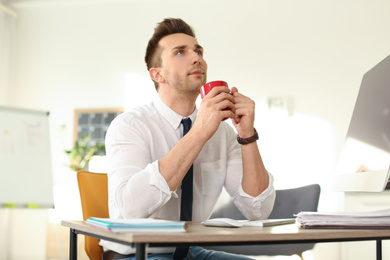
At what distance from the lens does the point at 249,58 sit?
5039mm

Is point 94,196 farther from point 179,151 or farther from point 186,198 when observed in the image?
point 179,151

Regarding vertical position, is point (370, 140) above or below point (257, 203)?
above

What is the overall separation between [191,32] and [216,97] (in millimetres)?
674

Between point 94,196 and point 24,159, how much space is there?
1.12 metres

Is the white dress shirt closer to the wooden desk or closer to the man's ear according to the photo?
the man's ear

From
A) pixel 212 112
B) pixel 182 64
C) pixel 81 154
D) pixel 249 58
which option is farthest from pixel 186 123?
pixel 81 154

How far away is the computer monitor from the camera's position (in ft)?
3.59

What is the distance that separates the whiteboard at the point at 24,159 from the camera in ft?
8.00

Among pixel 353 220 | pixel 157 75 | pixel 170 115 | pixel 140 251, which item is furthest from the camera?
pixel 157 75

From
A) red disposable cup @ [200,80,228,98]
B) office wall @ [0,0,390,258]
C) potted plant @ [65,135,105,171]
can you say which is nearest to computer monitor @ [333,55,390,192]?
red disposable cup @ [200,80,228,98]

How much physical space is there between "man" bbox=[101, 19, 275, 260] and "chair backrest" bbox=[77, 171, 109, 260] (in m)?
0.17

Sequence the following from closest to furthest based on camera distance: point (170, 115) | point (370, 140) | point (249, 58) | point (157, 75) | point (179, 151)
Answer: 1. point (370, 140)
2. point (179, 151)
3. point (170, 115)
4. point (157, 75)
5. point (249, 58)

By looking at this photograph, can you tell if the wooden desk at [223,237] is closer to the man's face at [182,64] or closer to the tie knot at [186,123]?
the tie knot at [186,123]

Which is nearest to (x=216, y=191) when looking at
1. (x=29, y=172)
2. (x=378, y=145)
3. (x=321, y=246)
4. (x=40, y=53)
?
(x=378, y=145)
